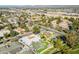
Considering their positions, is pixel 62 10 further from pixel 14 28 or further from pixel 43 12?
pixel 14 28

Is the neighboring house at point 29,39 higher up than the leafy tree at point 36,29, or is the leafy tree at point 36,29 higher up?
the leafy tree at point 36,29

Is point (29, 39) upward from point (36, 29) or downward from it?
downward

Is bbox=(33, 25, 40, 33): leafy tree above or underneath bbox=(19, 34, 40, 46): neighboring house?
above

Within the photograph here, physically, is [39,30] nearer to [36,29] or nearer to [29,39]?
[36,29]

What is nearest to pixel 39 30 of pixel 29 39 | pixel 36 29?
pixel 36 29
